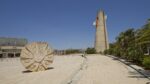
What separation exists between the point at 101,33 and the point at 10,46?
5209 centimetres

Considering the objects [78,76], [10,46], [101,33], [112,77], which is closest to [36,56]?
[78,76]

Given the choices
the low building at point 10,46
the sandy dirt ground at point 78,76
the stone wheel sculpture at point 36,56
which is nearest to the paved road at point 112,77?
the sandy dirt ground at point 78,76

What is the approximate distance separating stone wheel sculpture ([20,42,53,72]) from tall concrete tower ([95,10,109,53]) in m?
49.3

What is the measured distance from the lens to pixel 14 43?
11875cm

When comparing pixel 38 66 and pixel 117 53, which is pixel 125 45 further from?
pixel 38 66

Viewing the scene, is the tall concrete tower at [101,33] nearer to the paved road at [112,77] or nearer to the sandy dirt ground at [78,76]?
the sandy dirt ground at [78,76]

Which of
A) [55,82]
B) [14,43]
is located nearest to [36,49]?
[55,82]

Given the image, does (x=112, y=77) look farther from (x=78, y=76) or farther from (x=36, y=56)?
(x=36, y=56)

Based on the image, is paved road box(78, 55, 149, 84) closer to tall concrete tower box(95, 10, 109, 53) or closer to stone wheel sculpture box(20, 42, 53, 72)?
stone wheel sculpture box(20, 42, 53, 72)

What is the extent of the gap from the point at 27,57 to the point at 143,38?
9.75m

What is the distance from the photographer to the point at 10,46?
112938mm

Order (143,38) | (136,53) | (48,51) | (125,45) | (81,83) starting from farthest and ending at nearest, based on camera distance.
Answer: (125,45) < (136,53) < (48,51) < (143,38) < (81,83)

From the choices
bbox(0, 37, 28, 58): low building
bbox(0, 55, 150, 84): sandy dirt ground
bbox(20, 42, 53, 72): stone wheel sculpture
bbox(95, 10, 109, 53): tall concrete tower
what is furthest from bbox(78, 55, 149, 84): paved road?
bbox(0, 37, 28, 58): low building

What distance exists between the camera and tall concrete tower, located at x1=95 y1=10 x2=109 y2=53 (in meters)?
73.1
